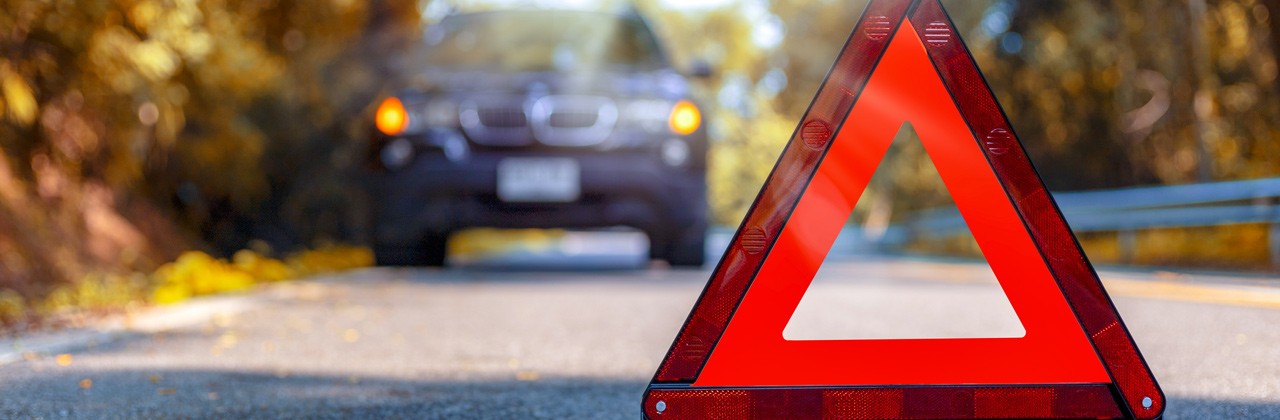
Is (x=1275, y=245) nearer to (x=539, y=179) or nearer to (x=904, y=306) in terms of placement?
(x=904, y=306)

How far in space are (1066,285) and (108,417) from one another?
8.55ft

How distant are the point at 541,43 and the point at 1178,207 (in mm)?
7303

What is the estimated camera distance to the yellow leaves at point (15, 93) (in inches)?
326

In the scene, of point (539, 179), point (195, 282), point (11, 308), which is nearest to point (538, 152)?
point (539, 179)

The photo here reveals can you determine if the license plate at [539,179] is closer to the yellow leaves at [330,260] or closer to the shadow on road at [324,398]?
the yellow leaves at [330,260]

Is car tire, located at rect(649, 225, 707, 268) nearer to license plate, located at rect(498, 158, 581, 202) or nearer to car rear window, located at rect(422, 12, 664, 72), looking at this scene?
license plate, located at rect(498, 158, 581, 202)

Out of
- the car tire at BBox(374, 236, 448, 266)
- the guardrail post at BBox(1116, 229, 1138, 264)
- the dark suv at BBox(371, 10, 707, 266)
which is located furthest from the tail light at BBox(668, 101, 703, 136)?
the guardrail post at BBox(1116, 229, 1138, 264)

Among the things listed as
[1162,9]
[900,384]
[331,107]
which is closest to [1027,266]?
[900,384]

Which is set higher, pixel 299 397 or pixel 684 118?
pixel 299 397

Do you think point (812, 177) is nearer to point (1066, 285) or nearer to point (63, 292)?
point (1066, 285)

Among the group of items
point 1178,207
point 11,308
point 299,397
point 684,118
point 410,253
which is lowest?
point 1178,207

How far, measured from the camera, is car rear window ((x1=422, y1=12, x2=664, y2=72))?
10.2 m

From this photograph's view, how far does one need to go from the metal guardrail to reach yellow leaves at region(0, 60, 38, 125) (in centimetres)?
816

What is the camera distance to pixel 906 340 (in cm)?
293
